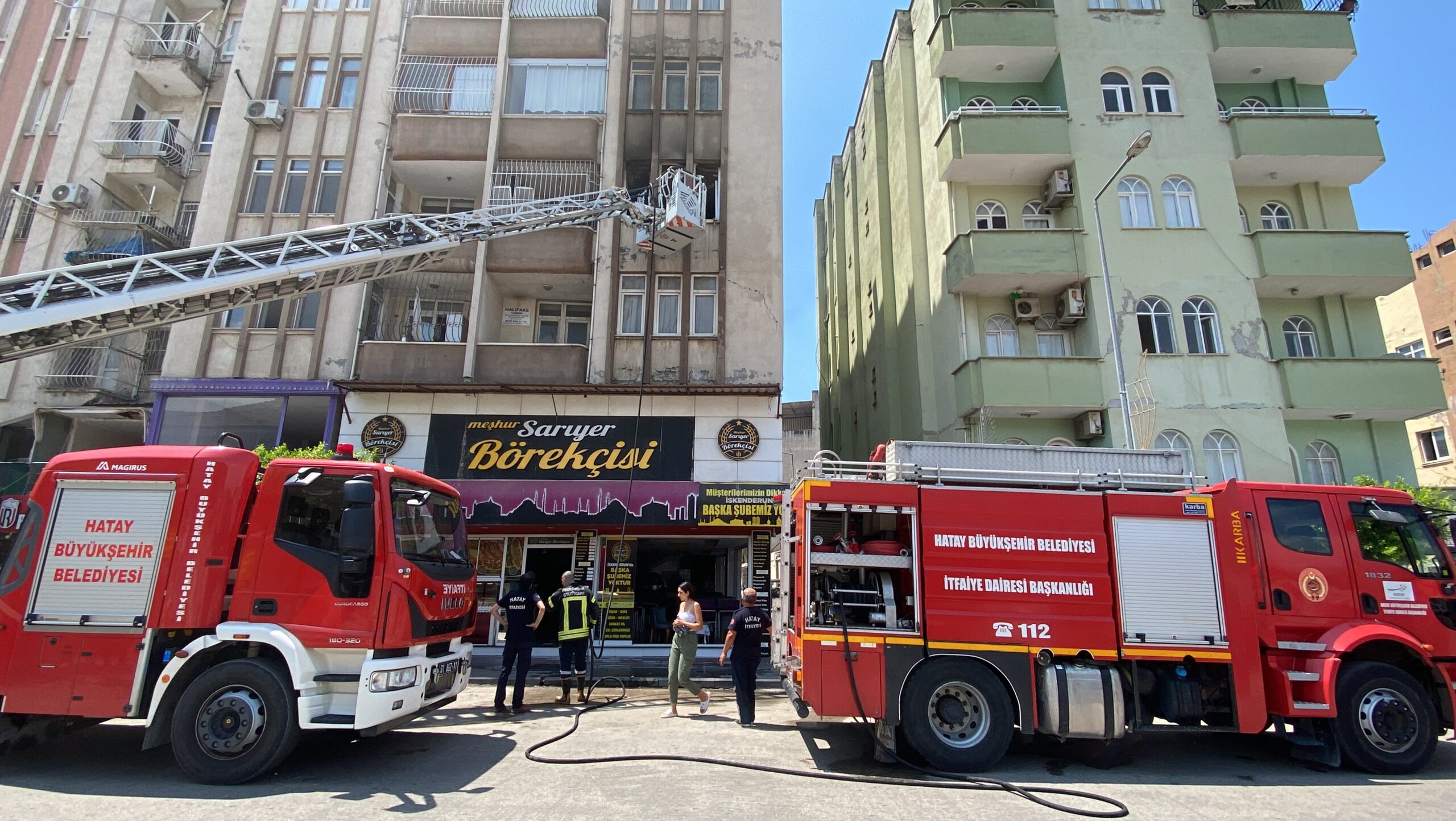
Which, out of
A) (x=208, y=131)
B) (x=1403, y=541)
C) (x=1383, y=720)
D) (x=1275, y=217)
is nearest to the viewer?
(x=1383, y=720)

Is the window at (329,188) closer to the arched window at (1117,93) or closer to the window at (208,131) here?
the window at (208,131)

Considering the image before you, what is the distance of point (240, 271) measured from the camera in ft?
32.9

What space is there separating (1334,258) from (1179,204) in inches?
144

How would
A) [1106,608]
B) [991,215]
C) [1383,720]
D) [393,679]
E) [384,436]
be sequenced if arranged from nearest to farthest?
[393,679] < [1383,720] < [1106,608] < [384,436] < [991,215]

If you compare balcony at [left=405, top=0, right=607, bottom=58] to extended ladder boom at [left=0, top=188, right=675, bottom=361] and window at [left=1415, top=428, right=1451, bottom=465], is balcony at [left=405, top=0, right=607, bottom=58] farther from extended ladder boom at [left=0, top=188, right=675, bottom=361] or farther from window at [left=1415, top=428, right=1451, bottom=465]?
window at [left=1415, top=428, right=1451, bottom=465]

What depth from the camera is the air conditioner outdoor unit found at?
17.6 m

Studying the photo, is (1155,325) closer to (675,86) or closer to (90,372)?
(675,86)

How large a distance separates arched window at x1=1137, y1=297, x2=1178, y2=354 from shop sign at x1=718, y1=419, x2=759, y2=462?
31.7 ft

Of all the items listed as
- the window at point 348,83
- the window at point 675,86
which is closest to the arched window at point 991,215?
the window at point 675,86

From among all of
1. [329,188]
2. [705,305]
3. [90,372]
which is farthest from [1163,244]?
[90,372]

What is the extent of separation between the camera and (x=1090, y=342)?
16.7m

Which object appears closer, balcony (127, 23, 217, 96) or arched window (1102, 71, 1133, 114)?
arched window (1102, 71, 1133, 114)

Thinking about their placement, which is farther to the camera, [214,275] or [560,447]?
[560,447]

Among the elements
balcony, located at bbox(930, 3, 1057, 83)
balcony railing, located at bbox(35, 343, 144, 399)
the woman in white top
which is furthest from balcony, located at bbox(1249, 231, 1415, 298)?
balcony railing, located at bbox(35, 343, 144, 399)
